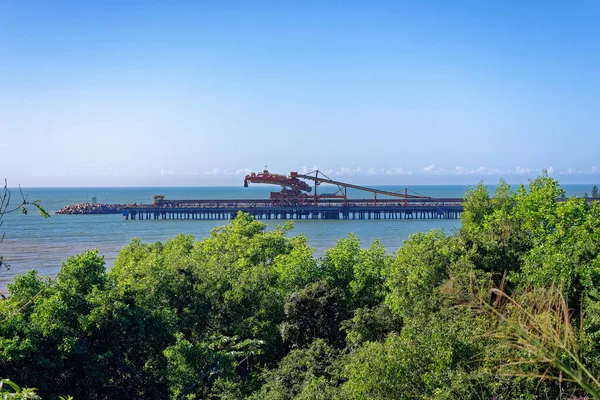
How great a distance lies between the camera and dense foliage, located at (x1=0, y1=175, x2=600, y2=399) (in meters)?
13.0

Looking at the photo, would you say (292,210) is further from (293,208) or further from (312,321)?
(312,321)

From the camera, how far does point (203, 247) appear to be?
28.1 m

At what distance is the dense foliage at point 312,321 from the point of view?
1302 centimetres

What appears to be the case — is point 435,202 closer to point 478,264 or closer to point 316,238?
point 316,238

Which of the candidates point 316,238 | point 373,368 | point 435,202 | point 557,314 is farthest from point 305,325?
point 435,202

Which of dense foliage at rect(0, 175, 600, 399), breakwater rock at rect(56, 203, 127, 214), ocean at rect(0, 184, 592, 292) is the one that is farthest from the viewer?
breakwater rock at rect(56, 203, 127, 214)

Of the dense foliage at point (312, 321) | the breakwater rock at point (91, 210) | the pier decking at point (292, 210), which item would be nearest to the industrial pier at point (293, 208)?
the pier decking at point (292, 210)

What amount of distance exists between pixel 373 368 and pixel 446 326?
2.14 meters

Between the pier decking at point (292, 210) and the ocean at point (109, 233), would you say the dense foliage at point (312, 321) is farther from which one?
the pier decking at point (292, 210)

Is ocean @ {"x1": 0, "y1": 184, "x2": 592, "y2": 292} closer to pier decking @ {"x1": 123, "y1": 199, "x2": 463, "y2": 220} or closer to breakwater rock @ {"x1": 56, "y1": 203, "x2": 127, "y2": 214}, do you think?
pier decking @ {"x1": 123, "y1": 199, "x2": 463, "y2": 220}

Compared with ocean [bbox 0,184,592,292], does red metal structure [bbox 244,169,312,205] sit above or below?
above

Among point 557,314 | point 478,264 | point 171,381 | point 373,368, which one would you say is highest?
point 557,314

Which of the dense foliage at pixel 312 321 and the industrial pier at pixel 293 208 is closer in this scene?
the dense foliage at pixel 312 321

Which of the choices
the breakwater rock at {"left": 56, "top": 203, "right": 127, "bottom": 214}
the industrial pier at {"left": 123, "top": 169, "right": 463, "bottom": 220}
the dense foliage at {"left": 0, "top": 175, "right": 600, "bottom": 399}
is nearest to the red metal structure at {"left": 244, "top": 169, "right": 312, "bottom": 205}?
the industrial pier at {"left": 123, "top": 169, "right": 463, "bottom": 220}
